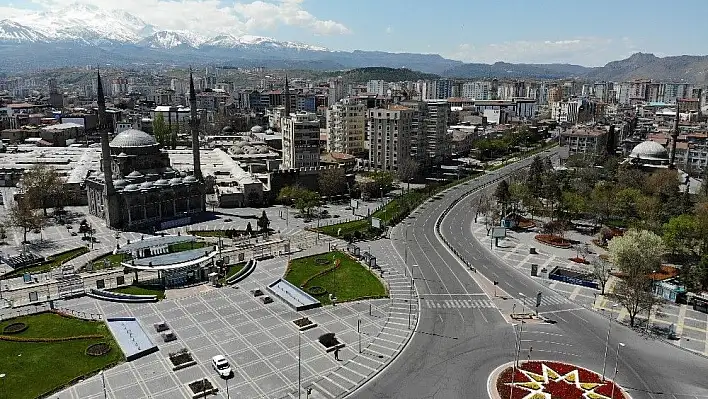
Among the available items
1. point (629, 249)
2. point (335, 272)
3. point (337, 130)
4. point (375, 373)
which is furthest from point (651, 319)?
point (337, 130)

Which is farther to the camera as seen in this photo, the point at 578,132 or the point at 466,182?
the point at 578,132

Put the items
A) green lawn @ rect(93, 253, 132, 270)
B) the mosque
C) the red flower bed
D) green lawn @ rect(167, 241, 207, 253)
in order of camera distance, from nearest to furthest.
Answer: green lawn @ rect(93, 253, 132, 270) → green lawn @ rect(167, 241, 207, 253) → the red flower bed → the mosque

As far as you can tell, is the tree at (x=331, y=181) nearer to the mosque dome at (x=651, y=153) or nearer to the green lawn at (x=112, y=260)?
the green lawn at (x=112, y=260)

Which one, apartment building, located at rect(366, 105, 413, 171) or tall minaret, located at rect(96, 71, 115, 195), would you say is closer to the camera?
tall minaret, located at rect(96, 71, 115, 195)

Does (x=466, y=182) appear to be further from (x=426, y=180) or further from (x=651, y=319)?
(x=651, y=319)

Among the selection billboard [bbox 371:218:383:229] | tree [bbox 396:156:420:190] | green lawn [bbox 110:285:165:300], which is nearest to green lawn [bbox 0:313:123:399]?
green lawn [bbox 110:285:165:300]

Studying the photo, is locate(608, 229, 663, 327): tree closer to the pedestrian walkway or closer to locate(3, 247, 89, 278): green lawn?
the pedestrian walkway

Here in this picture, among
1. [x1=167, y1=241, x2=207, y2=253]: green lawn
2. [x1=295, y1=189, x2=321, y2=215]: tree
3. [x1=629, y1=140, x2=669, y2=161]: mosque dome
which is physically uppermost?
[x1=629, y1=140, x2=669, y2=161]: mosque dome

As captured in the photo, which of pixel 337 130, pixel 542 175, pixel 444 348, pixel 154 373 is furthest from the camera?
pixel 337 130
